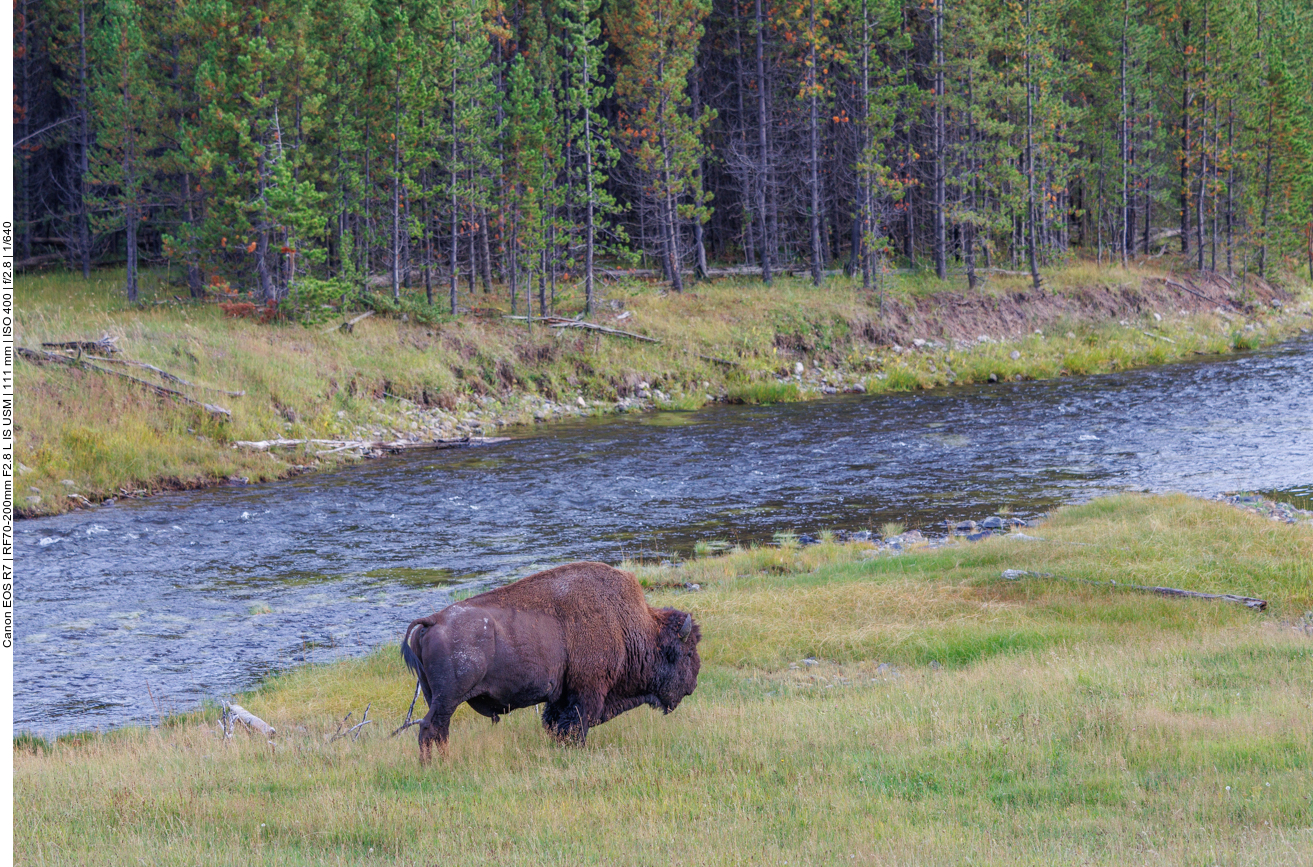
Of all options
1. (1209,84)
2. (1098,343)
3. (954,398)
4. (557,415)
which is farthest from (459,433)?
(1209,84)

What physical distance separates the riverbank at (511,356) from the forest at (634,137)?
84.6 inches

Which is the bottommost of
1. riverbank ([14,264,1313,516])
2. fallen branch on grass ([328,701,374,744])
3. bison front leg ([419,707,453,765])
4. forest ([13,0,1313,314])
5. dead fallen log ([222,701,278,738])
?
dead fallen log ([222,701,278,738])

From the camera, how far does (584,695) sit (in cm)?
898

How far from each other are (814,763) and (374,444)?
74.2ft

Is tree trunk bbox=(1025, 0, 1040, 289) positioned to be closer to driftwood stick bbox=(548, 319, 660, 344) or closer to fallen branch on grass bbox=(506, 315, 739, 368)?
fallen branch on grass bbox=(506, 315, 739, 368)

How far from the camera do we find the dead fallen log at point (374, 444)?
26719mm

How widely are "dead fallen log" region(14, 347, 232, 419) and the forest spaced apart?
19.0 feet

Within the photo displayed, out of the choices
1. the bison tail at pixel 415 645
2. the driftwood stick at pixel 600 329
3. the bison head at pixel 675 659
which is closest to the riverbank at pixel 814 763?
the bison head at pixel 675 659

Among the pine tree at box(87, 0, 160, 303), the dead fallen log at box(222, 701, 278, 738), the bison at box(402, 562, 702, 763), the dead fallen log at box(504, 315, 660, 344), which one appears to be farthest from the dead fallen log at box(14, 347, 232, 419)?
the bison at box(402, 562, 702, 763)

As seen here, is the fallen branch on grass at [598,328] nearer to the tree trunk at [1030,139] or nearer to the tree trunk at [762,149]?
the tree trunk at [762,149]

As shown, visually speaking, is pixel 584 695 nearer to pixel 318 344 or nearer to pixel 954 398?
pixel 318 344

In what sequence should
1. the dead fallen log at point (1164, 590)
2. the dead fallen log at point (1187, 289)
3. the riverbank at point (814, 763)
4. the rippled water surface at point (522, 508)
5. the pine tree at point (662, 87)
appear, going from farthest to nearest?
the dead fallen log at point (1187, 289)
the pine tree at point (662, 87)
the rippled water surface at point (522, 508)
the dead fallen log at point (1164, 590)
the riverbank at point (814, 763)

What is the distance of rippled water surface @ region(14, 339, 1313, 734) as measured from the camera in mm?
14016

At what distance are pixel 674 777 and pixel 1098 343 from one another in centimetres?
4155
